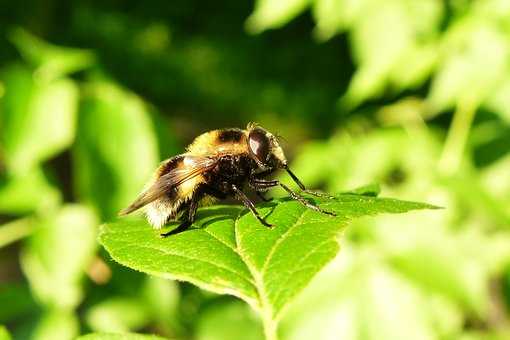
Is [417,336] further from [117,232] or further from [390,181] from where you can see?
[117,232]

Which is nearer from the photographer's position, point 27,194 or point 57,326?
point 57,326

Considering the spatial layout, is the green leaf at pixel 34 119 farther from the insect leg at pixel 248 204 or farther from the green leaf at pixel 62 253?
the insect leg at pixel 248 204

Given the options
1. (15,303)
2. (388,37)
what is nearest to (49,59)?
(15,303)

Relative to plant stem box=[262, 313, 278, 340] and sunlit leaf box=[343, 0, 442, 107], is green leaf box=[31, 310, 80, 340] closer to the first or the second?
sunlit leaf box=[343, 0, 442, 107]

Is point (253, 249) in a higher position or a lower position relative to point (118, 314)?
lower

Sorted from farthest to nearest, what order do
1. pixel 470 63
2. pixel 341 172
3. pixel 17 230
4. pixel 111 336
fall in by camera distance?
pixel 341 172
pixel 470 63
pixel 17 230
pixel 111 336

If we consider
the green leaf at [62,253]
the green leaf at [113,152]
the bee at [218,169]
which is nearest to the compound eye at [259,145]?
the bee at [218,169]

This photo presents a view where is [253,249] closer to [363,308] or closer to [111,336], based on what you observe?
[111,336]
